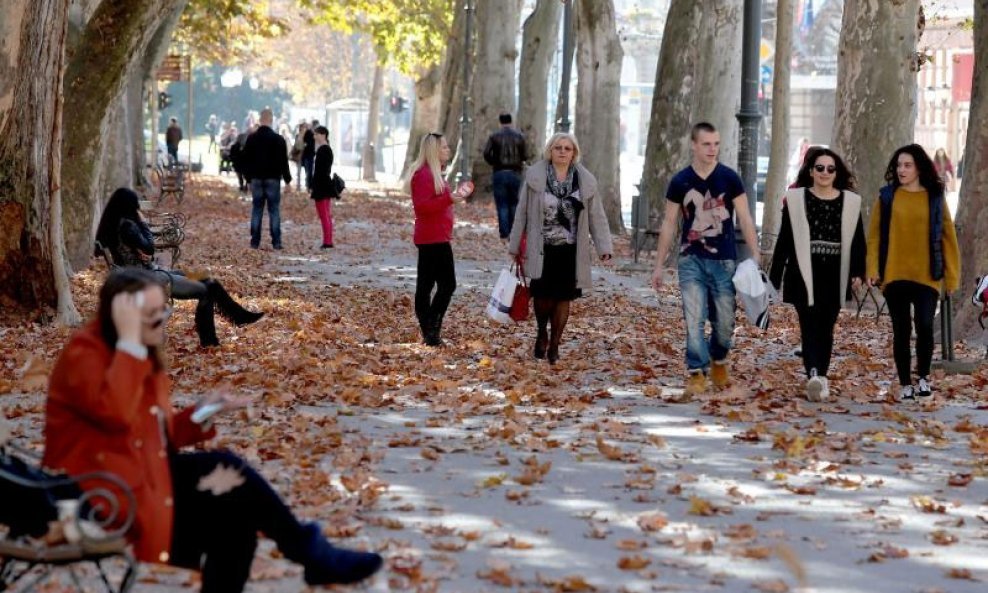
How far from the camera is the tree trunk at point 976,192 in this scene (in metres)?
16.1

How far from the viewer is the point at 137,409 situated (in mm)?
5582

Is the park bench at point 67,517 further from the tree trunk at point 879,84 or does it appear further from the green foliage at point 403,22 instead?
the green foliage at point 403,22

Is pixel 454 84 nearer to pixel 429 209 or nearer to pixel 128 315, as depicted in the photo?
pixel 429 209

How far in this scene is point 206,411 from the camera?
5895mm

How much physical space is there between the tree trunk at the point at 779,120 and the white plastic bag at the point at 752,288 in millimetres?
13227

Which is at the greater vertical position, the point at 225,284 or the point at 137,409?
the point at 137,409

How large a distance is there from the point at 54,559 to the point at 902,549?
3.39 metres

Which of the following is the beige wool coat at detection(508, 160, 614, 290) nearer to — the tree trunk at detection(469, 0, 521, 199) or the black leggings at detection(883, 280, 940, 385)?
the black leggings at detection(883, 280, 940, 385)

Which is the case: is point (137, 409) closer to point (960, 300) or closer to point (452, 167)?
point (960, 300)

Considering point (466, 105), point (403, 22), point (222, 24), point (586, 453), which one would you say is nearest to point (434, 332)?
point (586, 453)

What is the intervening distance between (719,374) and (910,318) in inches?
49.8

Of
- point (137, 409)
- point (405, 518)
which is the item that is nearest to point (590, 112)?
point (405, 518)

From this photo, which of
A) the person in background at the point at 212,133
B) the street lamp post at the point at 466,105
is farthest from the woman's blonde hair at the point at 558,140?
the person in background at the point at 212,133

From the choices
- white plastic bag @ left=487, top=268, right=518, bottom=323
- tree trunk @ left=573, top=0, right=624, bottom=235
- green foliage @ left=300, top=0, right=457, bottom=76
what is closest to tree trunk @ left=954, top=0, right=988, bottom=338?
white plastic bag @ left=487, top=268, right=518, bottom=323
